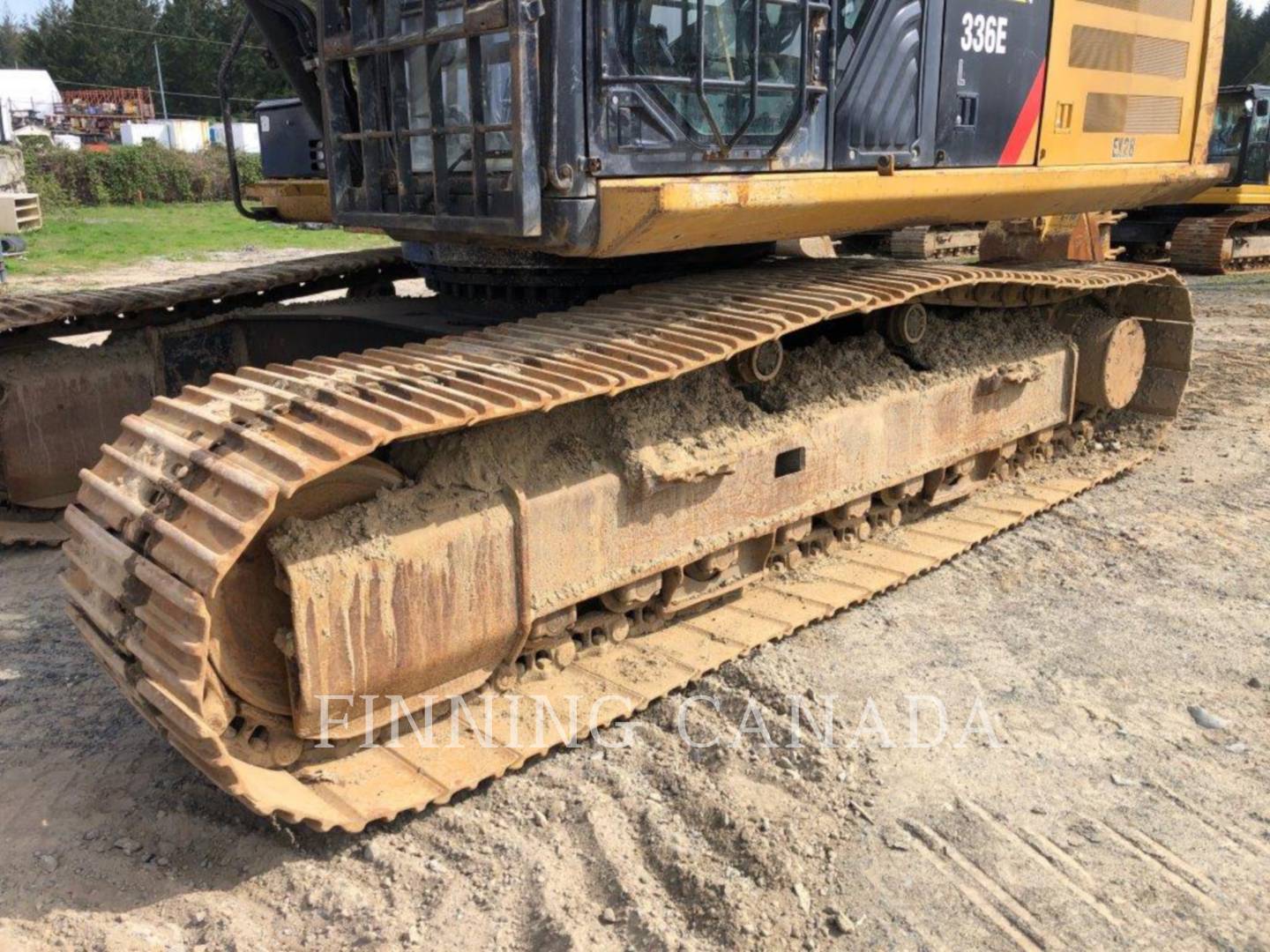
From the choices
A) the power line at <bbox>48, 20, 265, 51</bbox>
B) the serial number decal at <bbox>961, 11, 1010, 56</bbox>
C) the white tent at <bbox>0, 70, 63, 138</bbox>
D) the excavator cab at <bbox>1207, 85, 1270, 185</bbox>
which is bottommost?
the excavator cab at <bbox>1207, 85, 1270, 185</bbox>

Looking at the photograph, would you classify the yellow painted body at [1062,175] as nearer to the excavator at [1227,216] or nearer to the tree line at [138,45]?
the excavator at [1227,216]

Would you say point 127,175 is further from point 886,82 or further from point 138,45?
point 138,45

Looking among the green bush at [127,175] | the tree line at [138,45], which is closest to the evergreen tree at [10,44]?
the tree line at [138,45]

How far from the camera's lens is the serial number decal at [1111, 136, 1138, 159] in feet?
19.3

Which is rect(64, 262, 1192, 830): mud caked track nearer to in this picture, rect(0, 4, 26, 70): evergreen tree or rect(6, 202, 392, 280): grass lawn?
rect(6, 202, 392, 280): grass lawn

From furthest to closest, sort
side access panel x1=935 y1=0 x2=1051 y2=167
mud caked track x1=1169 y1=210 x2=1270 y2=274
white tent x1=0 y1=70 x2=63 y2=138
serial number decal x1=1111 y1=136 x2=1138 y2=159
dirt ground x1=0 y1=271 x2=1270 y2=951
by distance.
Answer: white tent x1=0 y1=70 x2=63 y2=138
mud caked track x1=1169 y1=210 x2=1270 y2=274
serial number decal x1=1111 y1=136 x2=1138 y2=159
side access panel x1=935 y1=0 x2=1051 y2=167
dirt ground x1=0 y1=271 x2=1270 y2=951

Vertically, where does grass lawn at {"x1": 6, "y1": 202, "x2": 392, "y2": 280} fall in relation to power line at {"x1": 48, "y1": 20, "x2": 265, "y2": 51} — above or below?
below

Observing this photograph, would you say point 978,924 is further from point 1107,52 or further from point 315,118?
point 1107,52

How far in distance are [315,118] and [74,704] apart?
261cm

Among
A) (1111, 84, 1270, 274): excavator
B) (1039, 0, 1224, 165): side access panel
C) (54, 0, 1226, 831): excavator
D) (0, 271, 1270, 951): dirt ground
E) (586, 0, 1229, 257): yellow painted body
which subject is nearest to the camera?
(0, 271, 1270, 951): dirt ground

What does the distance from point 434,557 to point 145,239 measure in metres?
22.3

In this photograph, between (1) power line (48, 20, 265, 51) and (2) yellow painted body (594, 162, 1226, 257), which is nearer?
(2) yellow painted body (594, 162, 1226, 257)

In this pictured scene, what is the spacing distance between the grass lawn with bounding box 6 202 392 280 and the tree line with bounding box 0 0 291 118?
147ft

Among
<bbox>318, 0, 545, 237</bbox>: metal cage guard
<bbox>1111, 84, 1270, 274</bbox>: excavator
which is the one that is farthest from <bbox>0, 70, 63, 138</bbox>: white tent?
<bbox>318, 0, 545, 237</bbox>: metal cage guard
